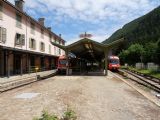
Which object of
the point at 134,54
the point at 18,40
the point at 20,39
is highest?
the point at 20,39

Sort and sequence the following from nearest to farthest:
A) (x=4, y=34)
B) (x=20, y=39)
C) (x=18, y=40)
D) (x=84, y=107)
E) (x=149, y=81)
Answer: (x=84, y=107) → (x=149, y=81) → (x=4, y=34) → (x=18, y=40) → (x=20, y=39)

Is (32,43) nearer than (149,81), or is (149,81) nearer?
(149,81)

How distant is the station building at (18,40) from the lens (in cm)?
2738

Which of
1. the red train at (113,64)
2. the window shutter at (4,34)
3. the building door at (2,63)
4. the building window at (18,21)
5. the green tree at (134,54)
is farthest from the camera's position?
the green tree at (134,54)

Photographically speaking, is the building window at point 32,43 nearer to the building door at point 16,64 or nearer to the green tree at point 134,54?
the building door at point 16,64

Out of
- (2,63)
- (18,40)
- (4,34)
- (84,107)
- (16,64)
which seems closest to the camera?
(84,107)

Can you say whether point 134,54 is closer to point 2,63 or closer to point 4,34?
point 2,63

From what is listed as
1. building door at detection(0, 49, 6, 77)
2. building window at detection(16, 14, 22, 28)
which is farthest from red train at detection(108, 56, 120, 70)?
building door at detection(0, 49, 6, 77)

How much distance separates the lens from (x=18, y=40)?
3238 cm

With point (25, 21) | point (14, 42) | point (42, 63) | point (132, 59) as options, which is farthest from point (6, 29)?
point (132, 59)

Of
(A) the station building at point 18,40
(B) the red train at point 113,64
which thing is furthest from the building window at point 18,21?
(B) the red train at point 113,64

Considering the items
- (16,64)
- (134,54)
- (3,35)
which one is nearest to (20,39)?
(16,64)

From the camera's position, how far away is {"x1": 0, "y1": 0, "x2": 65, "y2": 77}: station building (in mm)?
27375

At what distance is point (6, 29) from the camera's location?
28.3 m
